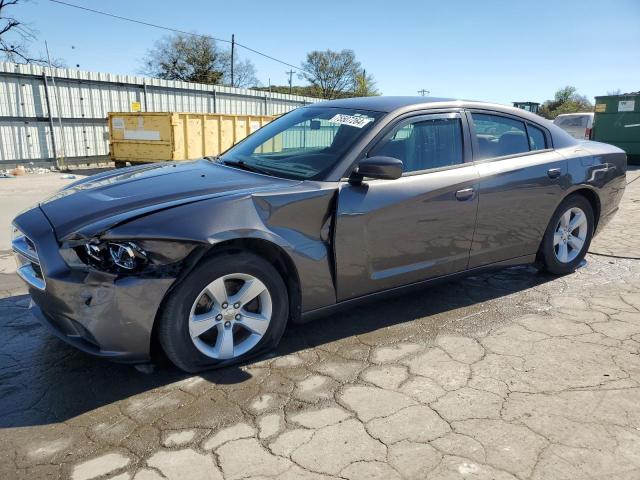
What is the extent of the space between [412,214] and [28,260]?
7.79 feet

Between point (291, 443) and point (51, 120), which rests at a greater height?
point (51, 120)

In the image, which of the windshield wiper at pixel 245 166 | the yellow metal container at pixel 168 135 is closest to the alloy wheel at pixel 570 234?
the windshield wiper at pixel 245 166

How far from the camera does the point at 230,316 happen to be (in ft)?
9.51

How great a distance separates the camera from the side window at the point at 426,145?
3510mm

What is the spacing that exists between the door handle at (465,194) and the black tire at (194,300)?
59.0 inches

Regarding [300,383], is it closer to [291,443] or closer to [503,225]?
[291,443]

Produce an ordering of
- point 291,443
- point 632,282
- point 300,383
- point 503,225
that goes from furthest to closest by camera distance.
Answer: point 632,282 → point 503,225 → point 300,383 → point 291,443

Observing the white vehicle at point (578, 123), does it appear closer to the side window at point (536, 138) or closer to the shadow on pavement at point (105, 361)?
the side window at point (536, 138)

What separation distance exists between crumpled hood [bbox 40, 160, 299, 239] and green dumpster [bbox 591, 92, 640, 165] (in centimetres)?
1503

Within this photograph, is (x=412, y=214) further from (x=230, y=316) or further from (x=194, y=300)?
(x=194, y=300)

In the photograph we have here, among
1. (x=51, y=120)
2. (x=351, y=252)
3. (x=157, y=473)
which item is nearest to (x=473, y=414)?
(x=351, y=252)

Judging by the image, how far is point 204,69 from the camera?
4691 cm

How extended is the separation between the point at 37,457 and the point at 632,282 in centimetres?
483

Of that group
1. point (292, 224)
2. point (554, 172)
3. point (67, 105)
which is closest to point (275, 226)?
point (292, 224)
